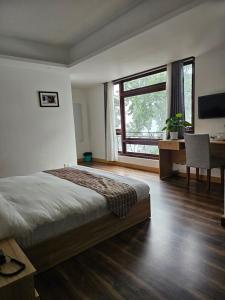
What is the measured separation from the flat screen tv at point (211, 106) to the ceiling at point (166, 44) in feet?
2.69

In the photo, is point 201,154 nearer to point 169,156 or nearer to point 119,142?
point 169,156

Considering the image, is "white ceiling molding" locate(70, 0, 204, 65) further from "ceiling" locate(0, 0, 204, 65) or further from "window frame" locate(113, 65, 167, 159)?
"window frame" locate(113, 65, 167, 159)

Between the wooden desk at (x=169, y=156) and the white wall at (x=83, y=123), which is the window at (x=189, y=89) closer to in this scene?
the wooden desk at (x=169, y=156)

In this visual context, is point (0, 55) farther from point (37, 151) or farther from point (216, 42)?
point (216, 42)

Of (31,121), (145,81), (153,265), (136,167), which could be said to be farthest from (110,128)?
(153,265)

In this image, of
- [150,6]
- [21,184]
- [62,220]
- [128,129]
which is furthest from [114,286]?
[128,129]

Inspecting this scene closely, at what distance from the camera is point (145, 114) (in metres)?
5.32

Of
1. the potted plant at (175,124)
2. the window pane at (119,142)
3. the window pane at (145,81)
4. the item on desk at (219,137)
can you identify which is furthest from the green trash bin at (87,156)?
the item on desk at (219,137)

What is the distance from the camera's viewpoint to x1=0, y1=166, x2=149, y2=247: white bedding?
1.61m

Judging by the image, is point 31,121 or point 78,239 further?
point 31,121

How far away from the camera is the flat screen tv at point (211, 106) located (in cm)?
371

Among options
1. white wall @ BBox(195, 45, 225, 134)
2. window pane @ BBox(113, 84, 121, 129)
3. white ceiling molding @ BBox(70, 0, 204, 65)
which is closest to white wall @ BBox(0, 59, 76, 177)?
white ceiling molding @ BBox(70, 0, 204, 65)

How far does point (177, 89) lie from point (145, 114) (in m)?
1.18

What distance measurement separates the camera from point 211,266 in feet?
5.66
